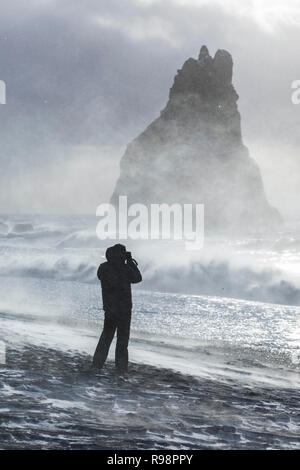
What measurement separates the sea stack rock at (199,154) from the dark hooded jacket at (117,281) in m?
86.5

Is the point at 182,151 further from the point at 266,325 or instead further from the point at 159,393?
the point at 159,393

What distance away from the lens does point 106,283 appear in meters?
7.53

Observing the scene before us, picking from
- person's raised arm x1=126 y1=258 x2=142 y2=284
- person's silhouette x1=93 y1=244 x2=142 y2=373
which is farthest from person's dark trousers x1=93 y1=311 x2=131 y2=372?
person's raised arm x1=126 y1=258 x2=142 y2=284

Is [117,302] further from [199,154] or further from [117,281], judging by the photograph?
[199,154]

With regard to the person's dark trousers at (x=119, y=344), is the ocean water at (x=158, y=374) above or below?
below

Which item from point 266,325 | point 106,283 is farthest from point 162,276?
point 106,283

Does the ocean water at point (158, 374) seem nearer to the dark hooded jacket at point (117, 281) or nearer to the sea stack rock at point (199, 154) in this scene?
the dark hooded jacket at point (117, 281)

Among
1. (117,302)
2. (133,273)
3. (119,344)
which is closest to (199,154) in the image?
(133,273)

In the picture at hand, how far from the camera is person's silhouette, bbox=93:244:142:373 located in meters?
7.38

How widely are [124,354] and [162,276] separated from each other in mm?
15616

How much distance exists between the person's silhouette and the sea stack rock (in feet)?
284

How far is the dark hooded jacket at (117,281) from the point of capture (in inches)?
292

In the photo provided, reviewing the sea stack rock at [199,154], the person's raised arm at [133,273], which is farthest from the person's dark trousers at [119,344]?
the sea stack rock at [199,154]

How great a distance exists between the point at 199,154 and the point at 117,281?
→ 95940 mm
